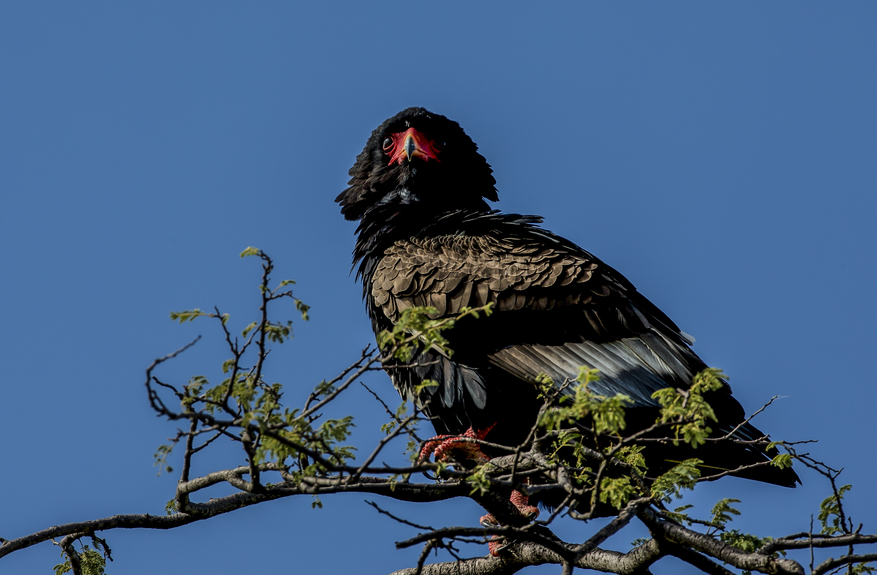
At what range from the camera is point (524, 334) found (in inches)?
208

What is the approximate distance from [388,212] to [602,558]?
330 centimetres

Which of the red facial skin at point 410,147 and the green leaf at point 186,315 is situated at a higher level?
the red facial skin at point 410,147

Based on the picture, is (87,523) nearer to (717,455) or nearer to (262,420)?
(262,420)

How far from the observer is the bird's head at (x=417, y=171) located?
260 inches

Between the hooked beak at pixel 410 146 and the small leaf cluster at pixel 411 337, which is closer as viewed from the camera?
the small leaf cluster at pixel 411 337

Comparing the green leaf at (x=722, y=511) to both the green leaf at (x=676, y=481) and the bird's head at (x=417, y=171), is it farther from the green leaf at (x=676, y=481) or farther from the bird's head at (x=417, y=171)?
the bird's head at (x=417, y=171)

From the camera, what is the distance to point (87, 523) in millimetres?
3883

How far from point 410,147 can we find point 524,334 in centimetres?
213

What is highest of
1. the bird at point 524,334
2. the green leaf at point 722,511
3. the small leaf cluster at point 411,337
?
the bird at point 524,334

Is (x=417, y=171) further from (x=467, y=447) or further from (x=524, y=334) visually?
(x=467, y=447)

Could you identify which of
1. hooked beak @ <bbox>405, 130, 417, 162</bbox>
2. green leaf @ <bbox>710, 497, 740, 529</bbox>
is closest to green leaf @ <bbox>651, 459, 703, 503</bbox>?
green leaf @ <bbox>710, 497, 740, 529</bbox>

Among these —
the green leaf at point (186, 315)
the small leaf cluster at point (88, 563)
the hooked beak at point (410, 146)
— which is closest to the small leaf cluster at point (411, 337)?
the green leaf at point (186, 315)

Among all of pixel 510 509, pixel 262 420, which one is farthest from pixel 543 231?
pixel 262 420

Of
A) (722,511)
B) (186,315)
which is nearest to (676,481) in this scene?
(722,511)
